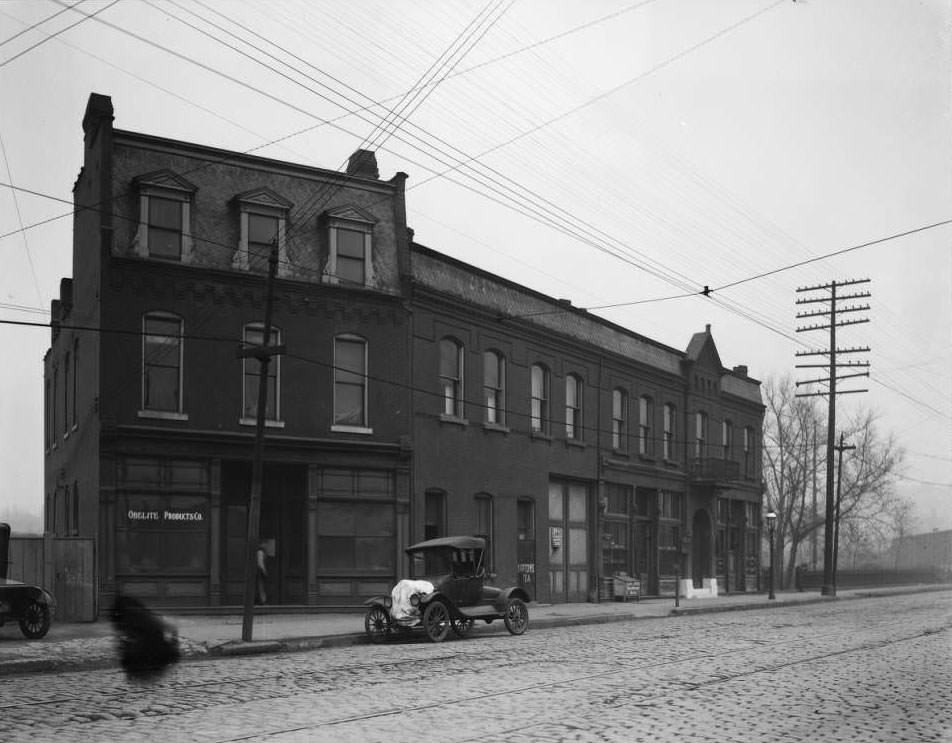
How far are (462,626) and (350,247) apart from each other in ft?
36.6

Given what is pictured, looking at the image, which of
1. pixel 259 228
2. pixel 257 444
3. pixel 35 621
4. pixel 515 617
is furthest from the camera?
pixel 259 228

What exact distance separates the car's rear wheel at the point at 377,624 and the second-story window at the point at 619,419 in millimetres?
19634

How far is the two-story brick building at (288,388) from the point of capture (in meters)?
26.4

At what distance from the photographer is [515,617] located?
76.7 ft

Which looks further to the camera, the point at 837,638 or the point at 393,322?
the point at 393,322

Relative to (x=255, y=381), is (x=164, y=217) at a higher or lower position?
higher

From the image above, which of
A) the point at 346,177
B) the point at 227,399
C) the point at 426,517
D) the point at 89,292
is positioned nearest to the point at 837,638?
the point at 426,517

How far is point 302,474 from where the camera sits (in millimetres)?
28734

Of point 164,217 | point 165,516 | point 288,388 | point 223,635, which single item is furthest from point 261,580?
point 164,217

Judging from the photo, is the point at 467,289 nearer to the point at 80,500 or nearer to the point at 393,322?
the point at 393,322

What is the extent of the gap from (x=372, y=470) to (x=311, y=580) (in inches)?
125

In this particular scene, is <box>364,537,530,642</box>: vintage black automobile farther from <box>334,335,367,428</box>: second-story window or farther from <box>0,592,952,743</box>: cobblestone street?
<box>334,335,367,428</box>: second-story window

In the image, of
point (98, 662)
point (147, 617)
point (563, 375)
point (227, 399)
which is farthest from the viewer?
point (563, 375)

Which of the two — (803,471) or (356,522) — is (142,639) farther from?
(803,471)
